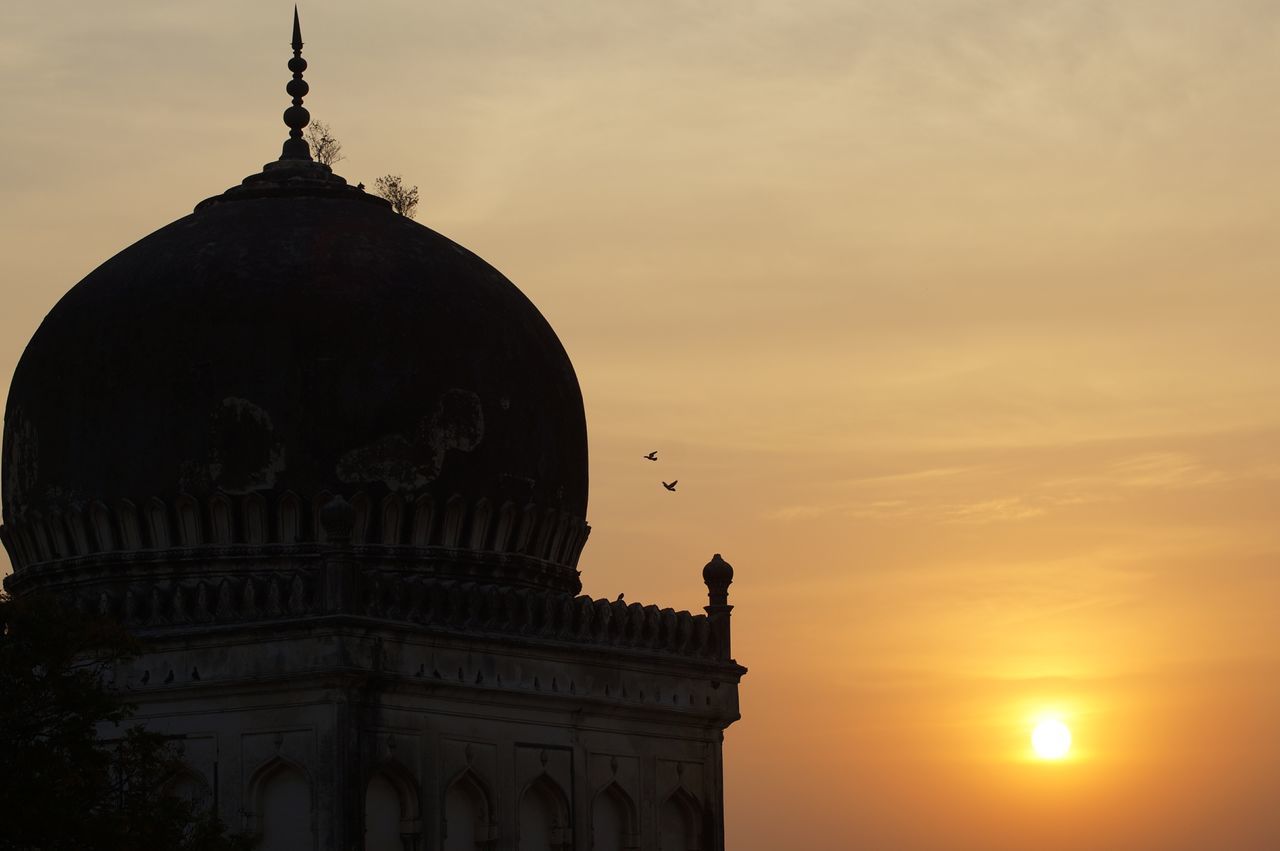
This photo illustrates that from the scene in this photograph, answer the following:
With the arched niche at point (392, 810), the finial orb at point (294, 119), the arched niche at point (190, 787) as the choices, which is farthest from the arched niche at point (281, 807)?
the finial orb at point (294, 119)

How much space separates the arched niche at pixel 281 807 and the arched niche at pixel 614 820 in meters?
4.06

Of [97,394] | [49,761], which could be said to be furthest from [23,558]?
[49,761]

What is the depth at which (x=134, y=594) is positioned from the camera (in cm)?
2689

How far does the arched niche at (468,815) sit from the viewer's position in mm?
27000

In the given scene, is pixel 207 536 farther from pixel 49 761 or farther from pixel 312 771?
pixel 49 761

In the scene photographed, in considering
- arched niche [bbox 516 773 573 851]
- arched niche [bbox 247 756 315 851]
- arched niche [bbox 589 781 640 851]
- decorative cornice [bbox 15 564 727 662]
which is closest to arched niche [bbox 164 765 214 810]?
arched niche [bbox 247 756 315 851]

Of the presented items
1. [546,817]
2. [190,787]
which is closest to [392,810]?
[190,787]

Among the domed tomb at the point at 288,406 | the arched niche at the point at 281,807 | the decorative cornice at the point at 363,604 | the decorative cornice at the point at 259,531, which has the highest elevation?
the domed tomb at the point at 288,406

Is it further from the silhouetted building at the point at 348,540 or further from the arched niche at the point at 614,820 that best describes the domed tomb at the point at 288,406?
the arched niche at the point at 614,820

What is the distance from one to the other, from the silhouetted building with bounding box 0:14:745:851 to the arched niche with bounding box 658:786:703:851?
39mm

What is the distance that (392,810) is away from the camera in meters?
26.4

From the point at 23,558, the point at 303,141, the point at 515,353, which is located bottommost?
the point at 23,558

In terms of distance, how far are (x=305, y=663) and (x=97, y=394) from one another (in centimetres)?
432

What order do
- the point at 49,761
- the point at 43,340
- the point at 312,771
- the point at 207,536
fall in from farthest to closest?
1. the point at 43,340
2. the point at 207,536
3. the point at 312,771
4. the point at 49,761
